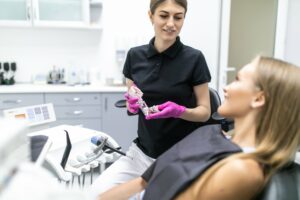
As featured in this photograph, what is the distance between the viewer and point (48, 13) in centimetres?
331

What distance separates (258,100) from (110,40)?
281 centimetres

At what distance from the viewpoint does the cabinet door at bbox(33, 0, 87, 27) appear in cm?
326

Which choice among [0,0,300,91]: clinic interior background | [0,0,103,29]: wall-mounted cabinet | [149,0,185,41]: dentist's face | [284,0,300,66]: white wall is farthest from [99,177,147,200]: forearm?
[284,0,300,66]: white wall

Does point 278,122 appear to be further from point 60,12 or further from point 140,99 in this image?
point 60,12

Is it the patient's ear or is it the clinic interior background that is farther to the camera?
the clinic interior background

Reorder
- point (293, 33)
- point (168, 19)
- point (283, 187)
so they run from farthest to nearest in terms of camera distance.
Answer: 1. point (293, 33)
2. point (168, 19)
3. point (283, 187)

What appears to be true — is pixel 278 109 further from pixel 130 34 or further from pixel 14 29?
pixel 14 29

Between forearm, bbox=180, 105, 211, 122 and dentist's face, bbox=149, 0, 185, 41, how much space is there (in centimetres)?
39

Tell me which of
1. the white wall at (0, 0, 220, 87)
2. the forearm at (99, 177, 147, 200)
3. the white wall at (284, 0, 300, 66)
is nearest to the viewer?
the forearm at (99, 177, 147, 200)

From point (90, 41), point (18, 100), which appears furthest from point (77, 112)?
point (90, 41)

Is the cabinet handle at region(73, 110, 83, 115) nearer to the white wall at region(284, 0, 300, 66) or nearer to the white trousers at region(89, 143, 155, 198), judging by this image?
the white trousers at region(89, 143, 155, 198)

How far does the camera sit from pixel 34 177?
1.81 feet

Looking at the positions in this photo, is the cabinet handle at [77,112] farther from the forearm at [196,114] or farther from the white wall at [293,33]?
the white wall at [293,33]

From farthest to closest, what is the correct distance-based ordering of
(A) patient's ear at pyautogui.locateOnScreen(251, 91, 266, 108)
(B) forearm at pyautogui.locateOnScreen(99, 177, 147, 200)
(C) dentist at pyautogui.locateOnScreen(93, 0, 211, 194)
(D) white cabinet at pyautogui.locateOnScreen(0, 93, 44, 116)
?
(D) white cabinet at pyautogui.locateOnScreen(0, 93, 44, 116) → (C) dentist at pyautogui.locateOnScreen(93, 0, 211, 194) → (B) forearm at pyautogui.locateOnScreen(99, 177, 147, 200) → (A) patient's ear at pyautogui.locateOnScreen(251, 91, 266, 108)
